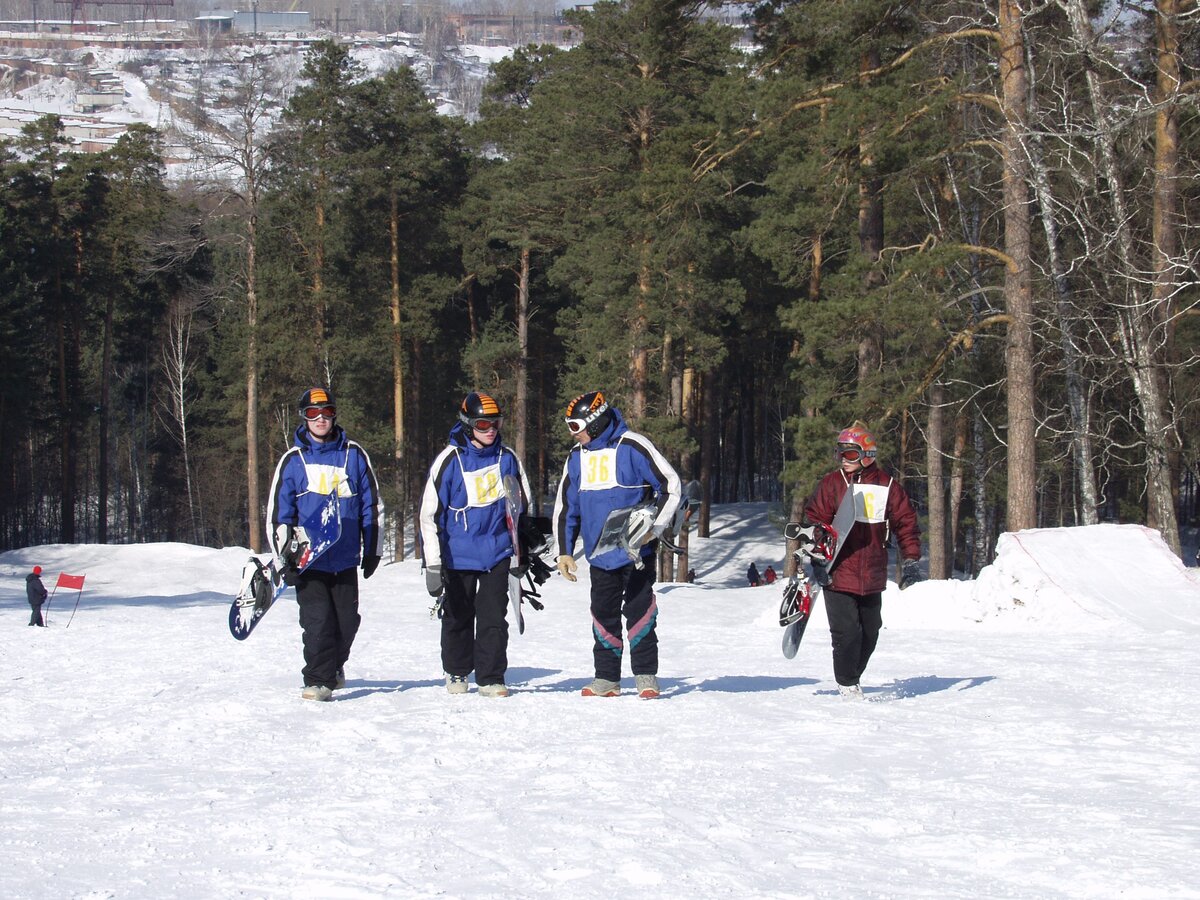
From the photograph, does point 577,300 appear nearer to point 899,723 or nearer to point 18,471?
point 18,471

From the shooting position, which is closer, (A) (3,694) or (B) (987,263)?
(A) (3,694)

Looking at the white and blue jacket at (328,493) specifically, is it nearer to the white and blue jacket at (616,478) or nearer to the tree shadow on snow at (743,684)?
the white and blue jacket at (616,478)

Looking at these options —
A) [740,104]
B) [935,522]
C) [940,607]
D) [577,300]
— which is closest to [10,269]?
[577,300]

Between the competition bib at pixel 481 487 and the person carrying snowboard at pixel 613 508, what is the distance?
1.60 ft

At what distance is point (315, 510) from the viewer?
324 inches

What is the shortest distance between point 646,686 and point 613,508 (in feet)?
3.87

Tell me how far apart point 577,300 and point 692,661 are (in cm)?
3571

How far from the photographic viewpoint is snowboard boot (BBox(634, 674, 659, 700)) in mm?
8383

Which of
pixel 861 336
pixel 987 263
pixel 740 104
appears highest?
pixel 740 104

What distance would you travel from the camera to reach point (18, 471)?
65.0 meters

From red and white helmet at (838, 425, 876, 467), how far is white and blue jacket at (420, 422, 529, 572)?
7.17 feet

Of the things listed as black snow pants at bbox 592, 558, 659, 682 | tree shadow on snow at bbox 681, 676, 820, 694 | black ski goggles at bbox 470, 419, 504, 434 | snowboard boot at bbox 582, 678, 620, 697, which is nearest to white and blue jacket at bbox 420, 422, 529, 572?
black ski goggles at bbox 470, 419, 504, 434

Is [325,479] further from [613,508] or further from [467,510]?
[613,508]

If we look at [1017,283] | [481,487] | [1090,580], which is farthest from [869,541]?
[1017,283]
